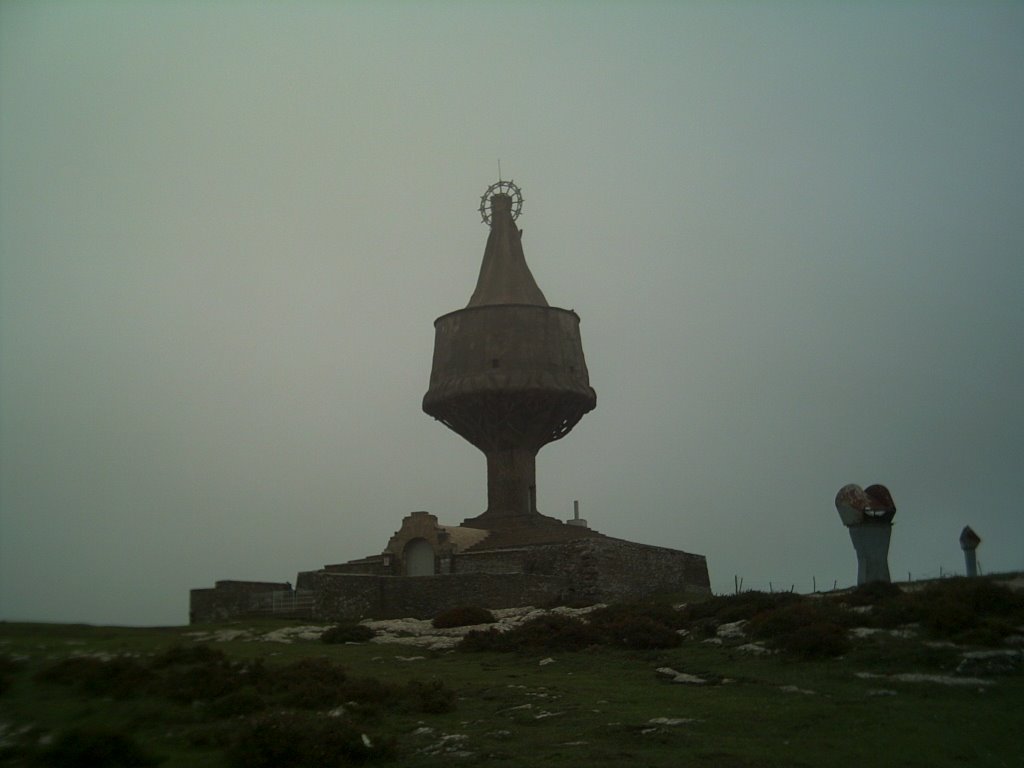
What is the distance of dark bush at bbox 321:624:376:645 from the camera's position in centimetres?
2680

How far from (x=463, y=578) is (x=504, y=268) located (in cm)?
1807

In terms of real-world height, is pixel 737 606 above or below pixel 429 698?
above

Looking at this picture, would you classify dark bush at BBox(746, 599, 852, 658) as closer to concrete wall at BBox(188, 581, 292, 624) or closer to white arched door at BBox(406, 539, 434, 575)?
concrete wall at BBox(188, 581, 292, 624)

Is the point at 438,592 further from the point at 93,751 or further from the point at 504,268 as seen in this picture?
the point at 93,751

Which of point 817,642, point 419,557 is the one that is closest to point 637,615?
point 817,642

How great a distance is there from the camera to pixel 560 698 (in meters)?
17.8

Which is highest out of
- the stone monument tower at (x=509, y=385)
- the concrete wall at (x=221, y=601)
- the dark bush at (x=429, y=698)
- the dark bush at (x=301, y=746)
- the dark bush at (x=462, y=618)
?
the stone monument tower at (x=509, y=385)

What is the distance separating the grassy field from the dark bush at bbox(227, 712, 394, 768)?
1.0 inches

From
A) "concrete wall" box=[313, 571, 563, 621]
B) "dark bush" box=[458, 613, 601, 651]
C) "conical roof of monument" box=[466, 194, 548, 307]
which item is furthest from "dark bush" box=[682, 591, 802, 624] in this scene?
"conical roof of monument" box=[466, 194, 548, 307]

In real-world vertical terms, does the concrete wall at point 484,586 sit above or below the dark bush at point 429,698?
above

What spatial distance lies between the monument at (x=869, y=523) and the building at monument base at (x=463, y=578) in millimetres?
10494

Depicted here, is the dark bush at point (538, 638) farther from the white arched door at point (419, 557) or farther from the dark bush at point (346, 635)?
the white arched door at point (419, 557)

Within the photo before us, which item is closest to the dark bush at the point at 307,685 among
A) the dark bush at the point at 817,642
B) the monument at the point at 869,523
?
Result: the dark bush at the point at 817,642

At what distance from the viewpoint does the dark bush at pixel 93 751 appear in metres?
13.4
